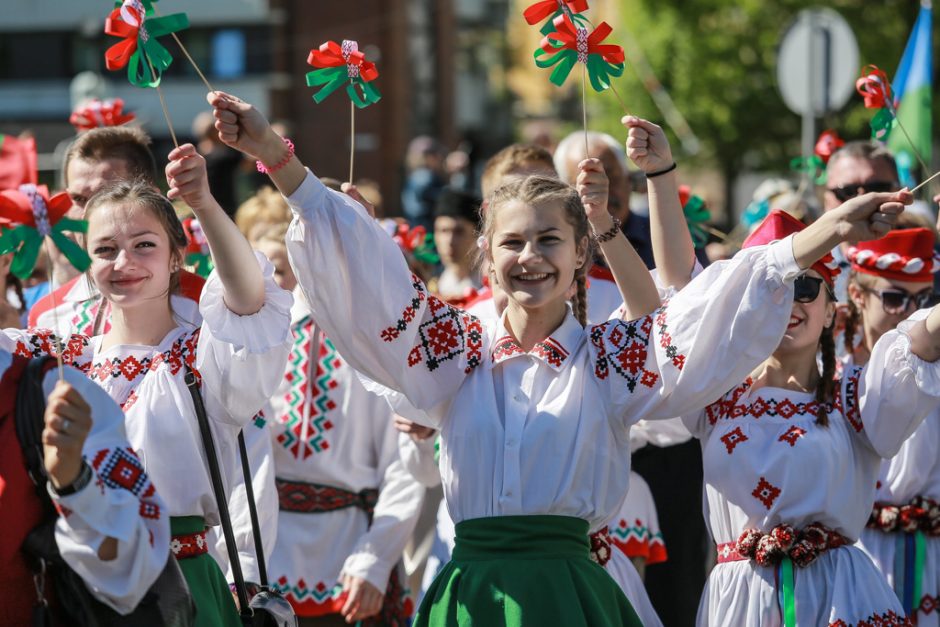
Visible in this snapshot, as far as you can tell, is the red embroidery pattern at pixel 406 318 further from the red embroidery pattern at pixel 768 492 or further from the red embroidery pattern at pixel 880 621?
the red embroidery pattern at pixel 880 621

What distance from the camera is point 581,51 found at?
13.5ft

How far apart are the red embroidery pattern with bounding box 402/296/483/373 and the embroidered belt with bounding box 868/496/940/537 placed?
6.13ft

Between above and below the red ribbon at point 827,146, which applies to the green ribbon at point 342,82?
below

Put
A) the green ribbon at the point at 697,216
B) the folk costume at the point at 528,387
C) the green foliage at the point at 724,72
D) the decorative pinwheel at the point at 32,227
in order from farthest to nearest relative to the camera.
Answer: the green foliage at the point at 724,72
the green ribbon at the point at 697,216
the folk costume at the point at 528,387
the decorative pinwheel at the point at 32,227

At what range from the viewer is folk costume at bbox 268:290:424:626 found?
5430mm

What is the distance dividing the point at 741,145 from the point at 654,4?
2808 mm

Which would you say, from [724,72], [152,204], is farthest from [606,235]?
[724,72]

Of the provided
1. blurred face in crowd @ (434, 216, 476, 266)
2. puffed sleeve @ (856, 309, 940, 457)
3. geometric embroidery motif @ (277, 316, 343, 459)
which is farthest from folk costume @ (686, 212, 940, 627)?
blurred face in crowd @ (434, 216, 476, 266)

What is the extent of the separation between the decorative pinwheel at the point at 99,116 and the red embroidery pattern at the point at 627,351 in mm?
3100

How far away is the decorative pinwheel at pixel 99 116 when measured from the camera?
623cm

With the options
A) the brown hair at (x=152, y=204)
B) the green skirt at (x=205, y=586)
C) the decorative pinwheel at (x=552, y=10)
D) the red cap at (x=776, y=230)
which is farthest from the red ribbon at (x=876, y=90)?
the green skirt at (x=205, y=586)

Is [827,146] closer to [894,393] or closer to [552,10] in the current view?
[894,393]

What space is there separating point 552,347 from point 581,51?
855 millimetres

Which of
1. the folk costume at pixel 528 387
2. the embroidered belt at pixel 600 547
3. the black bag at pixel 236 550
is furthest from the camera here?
the embroidered belt at pixel 600 547
